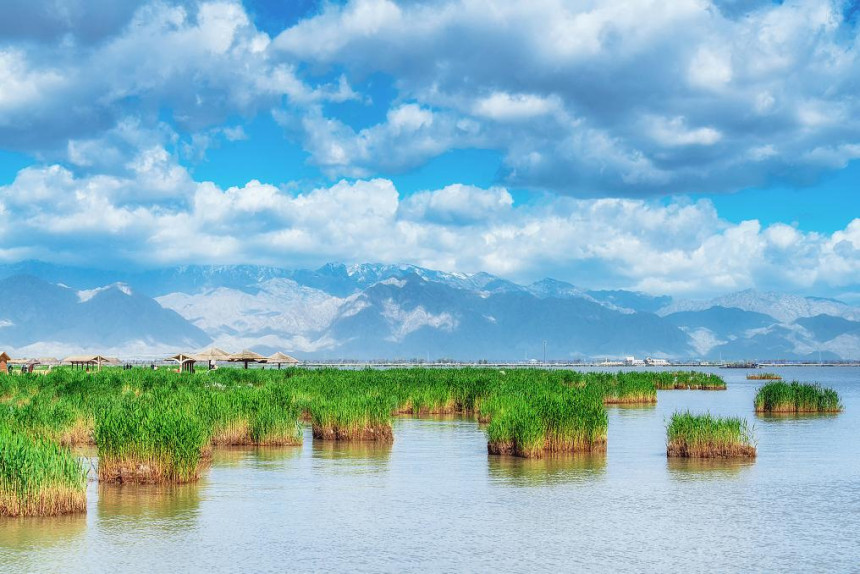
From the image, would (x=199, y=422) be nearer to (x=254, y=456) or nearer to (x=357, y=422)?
(x=254, y=456)

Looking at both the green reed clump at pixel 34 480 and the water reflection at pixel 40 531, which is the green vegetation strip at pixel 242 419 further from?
the water reflection at pixel 40 531

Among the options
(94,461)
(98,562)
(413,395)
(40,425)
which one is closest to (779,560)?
(98,562)

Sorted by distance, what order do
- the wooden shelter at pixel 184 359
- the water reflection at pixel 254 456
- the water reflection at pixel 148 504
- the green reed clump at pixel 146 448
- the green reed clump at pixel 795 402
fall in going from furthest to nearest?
1. the wooden shelter at pixel 184 359
2. the green reed clump at pixel 795 402
3. the water reflection at pixel 254 456
4. the green reed clump at pixel 146 448
5. the water reflection at pixel 148 504

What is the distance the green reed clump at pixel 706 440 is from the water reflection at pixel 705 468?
0.85ft

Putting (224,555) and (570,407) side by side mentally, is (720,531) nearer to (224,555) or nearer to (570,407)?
(224,555)

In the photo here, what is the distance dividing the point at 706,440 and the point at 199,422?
1444 cm

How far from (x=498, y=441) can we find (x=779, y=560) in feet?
45.1

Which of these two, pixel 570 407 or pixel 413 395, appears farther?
pixel 413 395

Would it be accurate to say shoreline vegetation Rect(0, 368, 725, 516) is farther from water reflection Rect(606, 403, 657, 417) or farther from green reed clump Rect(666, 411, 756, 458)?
water reflection Rect(606, 403, 657, 417)

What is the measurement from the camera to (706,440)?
93.5 feet

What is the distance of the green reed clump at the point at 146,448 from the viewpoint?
22.2 metres

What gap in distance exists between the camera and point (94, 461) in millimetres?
26656

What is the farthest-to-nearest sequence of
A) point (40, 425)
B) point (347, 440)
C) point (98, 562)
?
1. point (347, 440)
2. point (40, 425)
3. point (98, 562)

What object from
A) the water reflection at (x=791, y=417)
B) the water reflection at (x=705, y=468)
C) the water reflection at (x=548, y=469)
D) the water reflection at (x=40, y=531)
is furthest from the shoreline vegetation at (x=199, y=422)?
the water reflection at (x=791, y=417)
